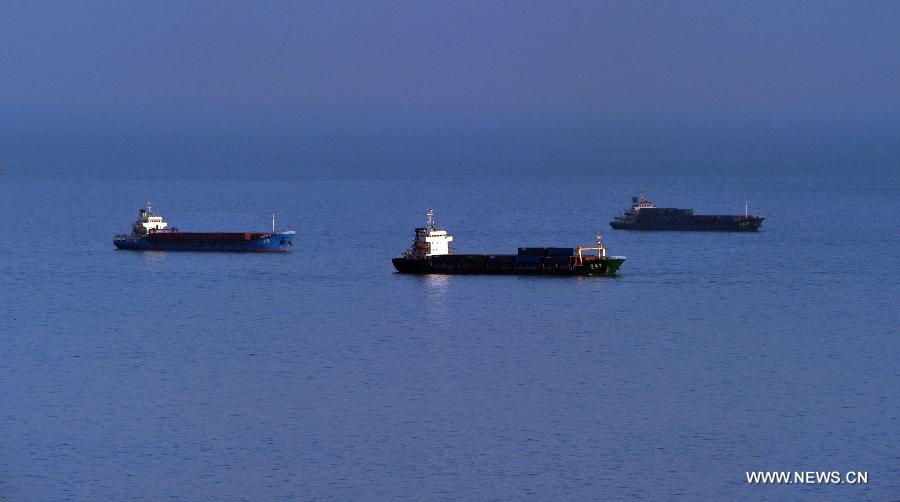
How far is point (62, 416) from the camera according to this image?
75.2 m

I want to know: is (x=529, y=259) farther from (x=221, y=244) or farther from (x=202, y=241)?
(x=202, y=241)

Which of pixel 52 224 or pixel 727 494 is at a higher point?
pixel 52 224

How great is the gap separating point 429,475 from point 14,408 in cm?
2040

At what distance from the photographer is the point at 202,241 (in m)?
154

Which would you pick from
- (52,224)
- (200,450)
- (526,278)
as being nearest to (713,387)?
(200,450)

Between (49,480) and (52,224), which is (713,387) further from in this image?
(52,224)

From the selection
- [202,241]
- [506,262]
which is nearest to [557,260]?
[506,262]

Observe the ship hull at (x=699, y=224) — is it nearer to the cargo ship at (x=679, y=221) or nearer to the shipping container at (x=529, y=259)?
the cargo ship at (x=679, y=221)

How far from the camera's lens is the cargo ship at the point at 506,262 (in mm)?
130625

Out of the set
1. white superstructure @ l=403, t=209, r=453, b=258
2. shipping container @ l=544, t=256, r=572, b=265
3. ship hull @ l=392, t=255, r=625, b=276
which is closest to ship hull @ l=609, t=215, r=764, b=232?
ship hull @ l=392, t=255, r=625, b=276

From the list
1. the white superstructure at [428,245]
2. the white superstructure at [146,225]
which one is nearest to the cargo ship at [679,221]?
the white superstructure at [146,225]

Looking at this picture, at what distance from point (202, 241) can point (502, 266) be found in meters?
32.5

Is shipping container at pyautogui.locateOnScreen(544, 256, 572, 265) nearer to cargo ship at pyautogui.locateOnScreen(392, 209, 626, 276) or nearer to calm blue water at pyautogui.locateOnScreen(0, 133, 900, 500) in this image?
cargo ship at pyautogui.locateOnScreen(392, 209, 626, 276)

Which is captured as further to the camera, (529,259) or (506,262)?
(506,262)
